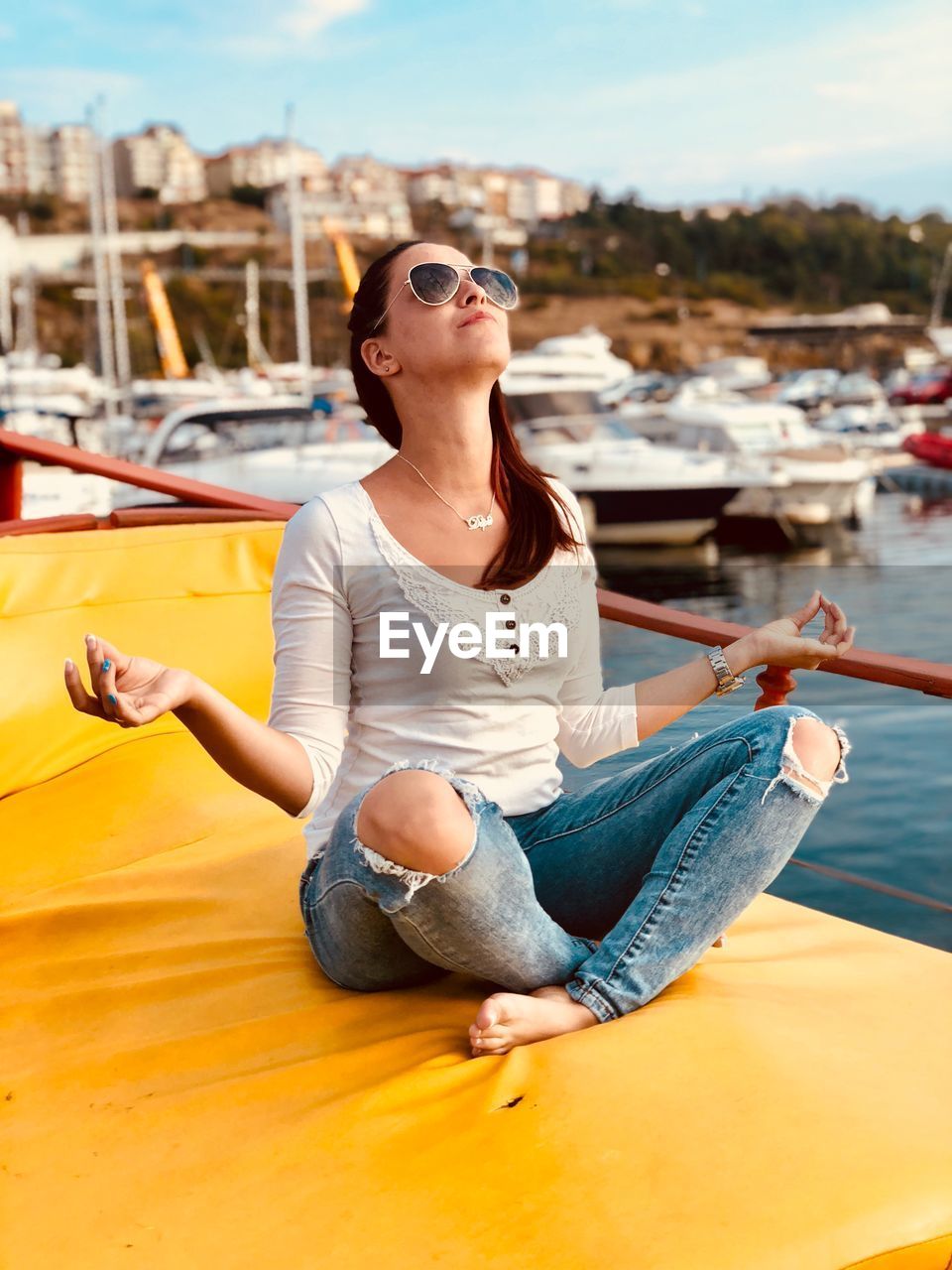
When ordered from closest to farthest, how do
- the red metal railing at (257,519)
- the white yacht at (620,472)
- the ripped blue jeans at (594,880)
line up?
the ripped blue jeans at (594,880) < the red metal railing at (257,519) < the white yacht at (620,472)

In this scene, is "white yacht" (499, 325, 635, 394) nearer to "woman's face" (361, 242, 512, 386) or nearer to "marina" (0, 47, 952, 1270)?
"marina" (0, 47, 952, 1270)

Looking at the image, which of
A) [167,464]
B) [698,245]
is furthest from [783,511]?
[698,245]

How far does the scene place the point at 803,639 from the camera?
2.08 metres

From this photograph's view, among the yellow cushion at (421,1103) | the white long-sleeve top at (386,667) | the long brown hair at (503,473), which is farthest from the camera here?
the long brown hair at (503,473)

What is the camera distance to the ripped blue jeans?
177cm

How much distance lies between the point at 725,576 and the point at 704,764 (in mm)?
15789

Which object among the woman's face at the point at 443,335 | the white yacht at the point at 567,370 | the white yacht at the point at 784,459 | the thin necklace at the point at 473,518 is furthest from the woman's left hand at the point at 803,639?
the white yacht at the point at 784,459

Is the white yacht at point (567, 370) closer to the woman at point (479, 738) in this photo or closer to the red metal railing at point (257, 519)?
the red metal railing at point (257, 519)

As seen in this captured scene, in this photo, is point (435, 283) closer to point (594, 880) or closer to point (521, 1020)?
point (594, 880)

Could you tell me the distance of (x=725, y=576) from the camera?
57.2 ft

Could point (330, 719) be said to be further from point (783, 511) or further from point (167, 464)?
point (783, 511)

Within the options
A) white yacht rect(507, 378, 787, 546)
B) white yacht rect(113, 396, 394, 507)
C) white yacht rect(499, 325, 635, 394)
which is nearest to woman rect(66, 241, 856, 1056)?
white yacht rect(113, 396, 394, 507)

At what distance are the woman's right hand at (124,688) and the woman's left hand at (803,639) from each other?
0.92 meters

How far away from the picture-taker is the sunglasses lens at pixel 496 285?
1.99m
